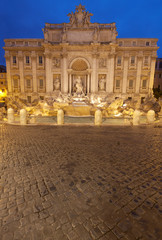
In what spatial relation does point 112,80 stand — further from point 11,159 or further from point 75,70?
point 11,159

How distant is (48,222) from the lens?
6.29 feet

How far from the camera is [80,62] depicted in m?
23.9

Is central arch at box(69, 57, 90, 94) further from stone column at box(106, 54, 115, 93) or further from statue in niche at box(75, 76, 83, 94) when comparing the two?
stone column at box(106, 54, 115, 93)

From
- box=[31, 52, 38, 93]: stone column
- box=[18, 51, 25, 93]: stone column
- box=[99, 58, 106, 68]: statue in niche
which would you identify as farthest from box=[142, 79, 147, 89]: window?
box=[18, 51, 25, 93]: stone column

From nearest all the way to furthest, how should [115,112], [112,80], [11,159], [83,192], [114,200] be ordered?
[114,200]
[83,192]
[11,159]
[115,112]
[112,80]

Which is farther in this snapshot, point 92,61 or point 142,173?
point 92,61

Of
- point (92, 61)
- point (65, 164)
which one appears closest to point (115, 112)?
point (92, 61)

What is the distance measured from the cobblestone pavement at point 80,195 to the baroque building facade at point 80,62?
2048cm

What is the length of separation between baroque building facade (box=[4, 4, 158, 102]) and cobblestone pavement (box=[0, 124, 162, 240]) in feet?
67.2

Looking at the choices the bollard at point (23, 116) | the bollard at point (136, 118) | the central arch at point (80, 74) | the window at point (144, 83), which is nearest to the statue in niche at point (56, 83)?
the central arch at point (80, 74)

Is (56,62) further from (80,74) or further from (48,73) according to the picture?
(80,74)

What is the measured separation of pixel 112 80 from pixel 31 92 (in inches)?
630

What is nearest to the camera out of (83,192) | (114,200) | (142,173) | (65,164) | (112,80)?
(114,200)

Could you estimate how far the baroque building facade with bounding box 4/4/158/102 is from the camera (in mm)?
22266
